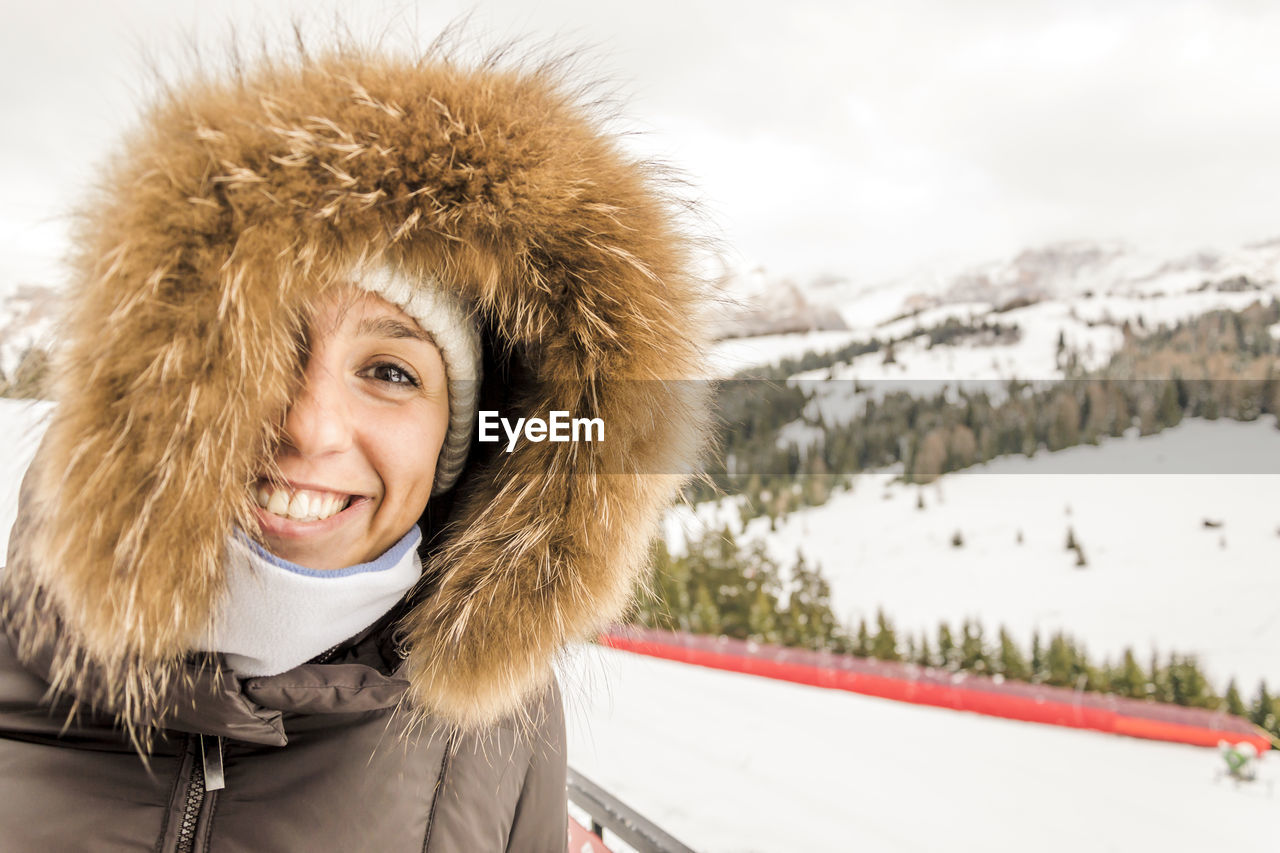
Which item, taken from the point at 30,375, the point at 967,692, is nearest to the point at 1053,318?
the point at 967,692

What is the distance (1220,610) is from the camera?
20.9 feet

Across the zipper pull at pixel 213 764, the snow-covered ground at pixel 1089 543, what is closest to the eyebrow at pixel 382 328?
the zipper pull at pixel 213 764

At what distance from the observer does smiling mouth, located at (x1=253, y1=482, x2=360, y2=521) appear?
2.06ft

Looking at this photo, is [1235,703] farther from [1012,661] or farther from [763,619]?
[763,619]

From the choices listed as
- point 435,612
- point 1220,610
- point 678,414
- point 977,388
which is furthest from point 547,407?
point 977,388

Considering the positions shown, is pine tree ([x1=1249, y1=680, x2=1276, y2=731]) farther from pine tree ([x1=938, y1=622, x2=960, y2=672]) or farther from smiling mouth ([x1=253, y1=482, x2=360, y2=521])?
smiling mouth ([x1=253, y1=482, x2=360, y2=521])

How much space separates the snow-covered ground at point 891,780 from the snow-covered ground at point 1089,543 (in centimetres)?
140

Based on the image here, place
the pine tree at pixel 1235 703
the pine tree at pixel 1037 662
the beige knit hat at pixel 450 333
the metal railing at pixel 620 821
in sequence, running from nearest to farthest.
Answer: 1. the beige knit hat at pixel 450 333
2. the metal railing at pixel 620 821
3. the pine tree at pixel 1235 703
4. the pine tree at pixel 1037 662

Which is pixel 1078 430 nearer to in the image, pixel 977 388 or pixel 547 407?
pixel 977 388

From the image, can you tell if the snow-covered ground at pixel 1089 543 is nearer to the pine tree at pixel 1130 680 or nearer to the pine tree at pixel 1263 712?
the pine tree at pixel 1130 680

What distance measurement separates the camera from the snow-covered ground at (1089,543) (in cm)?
643

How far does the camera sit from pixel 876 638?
6.21 m

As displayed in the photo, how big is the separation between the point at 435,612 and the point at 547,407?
279 millimetres

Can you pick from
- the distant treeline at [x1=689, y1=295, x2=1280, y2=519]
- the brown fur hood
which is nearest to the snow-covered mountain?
the distant treeline at [x1=689, y1=295, x2=1280, y2=519]
